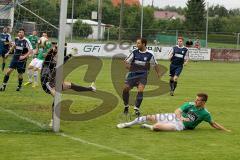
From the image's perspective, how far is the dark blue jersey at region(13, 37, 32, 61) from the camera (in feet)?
70.1

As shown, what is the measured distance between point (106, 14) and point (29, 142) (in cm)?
5261

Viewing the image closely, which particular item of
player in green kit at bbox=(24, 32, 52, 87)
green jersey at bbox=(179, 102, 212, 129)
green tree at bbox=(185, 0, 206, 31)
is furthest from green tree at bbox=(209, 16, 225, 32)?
green jersey at bbox=(179, 102, 212, 129)

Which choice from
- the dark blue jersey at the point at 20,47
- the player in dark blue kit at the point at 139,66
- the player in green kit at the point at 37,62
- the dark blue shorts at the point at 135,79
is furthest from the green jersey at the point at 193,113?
the player in green kit at the point at 37,62

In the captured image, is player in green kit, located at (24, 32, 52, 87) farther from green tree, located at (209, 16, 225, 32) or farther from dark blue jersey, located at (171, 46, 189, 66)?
green tree, located at (209, 16, 225, 32)

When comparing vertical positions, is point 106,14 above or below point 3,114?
above

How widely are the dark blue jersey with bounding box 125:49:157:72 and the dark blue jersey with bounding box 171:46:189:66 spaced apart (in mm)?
6940

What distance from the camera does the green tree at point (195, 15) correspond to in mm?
60281

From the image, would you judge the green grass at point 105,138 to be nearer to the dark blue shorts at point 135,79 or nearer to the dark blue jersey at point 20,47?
the dark blue shorts at point 135,79

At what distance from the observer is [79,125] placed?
45.4ft

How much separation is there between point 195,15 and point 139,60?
47.0 m

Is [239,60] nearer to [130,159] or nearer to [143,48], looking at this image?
[143,48]

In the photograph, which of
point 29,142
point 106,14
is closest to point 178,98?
point 29,142

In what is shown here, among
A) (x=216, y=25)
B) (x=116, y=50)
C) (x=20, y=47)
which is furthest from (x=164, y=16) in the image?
(x=20, y=47)

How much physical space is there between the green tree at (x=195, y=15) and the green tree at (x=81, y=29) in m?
13.4
